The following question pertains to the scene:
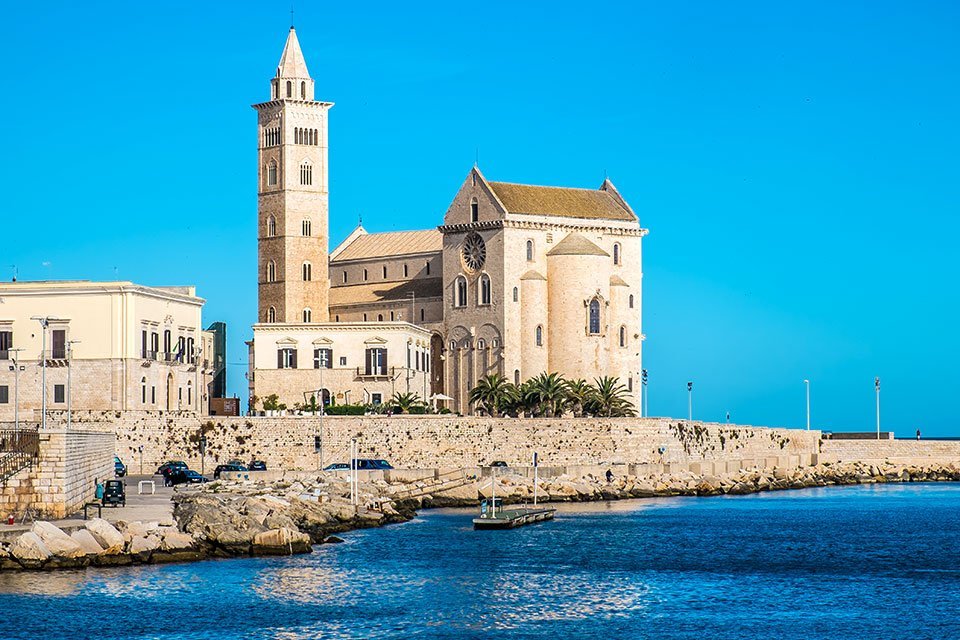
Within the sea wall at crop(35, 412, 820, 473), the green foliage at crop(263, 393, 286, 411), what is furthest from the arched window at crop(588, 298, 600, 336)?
the green foliage at crop(263, 393, 286, 411)

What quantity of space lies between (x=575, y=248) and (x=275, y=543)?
1904 inches

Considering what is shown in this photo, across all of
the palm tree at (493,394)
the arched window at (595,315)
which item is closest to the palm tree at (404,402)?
the palm tree at (493,394)

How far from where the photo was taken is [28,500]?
170 feet

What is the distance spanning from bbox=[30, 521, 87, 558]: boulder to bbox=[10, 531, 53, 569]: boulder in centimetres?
17

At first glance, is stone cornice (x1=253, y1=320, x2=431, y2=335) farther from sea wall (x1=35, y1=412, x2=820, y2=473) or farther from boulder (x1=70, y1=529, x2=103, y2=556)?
boulder (x1=70, y1=529, x2=103, y2=556)

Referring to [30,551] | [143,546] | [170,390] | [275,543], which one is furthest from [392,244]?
[30,551]

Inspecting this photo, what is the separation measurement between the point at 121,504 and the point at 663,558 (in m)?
17.2

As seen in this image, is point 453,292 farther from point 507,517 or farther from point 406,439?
point 507,517

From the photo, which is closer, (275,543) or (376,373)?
(275,543)

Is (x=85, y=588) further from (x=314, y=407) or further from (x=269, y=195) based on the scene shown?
(x=269, y=195)

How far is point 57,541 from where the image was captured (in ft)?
154

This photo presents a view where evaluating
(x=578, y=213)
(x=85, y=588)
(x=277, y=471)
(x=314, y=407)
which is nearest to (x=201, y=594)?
(x=85, y=588)

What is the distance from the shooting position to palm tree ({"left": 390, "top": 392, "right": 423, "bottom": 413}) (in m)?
93.4

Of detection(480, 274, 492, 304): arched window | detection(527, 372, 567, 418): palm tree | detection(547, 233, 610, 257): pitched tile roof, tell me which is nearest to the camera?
detection(527, 372, 567, 418): palm tree
